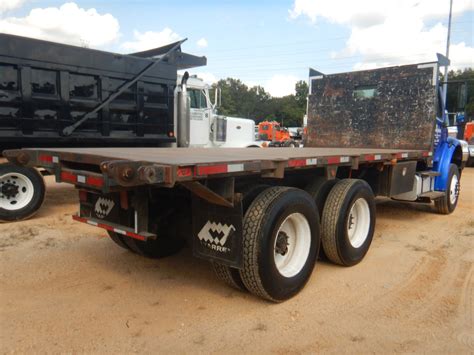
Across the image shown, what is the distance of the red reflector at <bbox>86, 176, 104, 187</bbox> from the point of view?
3.06m

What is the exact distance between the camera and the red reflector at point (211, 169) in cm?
290

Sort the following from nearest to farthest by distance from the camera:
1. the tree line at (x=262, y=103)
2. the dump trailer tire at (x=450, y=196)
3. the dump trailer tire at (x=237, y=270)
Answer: the dump trailer tire at (x=237, y=270) < the dump trailer tire at (x=450, y=196) < the tree line at (x=262, y=103)

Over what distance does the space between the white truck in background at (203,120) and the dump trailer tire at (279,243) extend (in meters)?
5.98

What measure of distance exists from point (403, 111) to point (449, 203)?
2.00 m

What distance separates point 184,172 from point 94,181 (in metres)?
0.79

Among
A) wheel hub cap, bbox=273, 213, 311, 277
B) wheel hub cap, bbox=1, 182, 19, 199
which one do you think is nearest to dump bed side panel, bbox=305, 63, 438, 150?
wheel hub cap, bbox=273, 213, 311, 277

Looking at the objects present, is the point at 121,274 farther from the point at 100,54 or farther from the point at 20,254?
the point at 100,54

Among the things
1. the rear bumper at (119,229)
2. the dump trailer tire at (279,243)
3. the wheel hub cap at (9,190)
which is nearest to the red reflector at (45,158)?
the rear bumper at (119,229)

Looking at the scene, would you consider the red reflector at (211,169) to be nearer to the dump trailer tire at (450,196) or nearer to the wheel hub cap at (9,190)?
the wheel hub cap at (9,190)

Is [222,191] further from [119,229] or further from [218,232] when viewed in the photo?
[119,229]

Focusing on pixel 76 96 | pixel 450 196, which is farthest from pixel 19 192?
pixel 450 196

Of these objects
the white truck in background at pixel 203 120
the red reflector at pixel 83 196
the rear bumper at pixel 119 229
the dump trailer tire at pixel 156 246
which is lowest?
the dump trailer tire at pixel 156 246

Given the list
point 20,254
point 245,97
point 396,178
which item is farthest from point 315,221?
Result: point 245,97

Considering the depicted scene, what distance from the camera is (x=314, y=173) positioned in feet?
15.3
